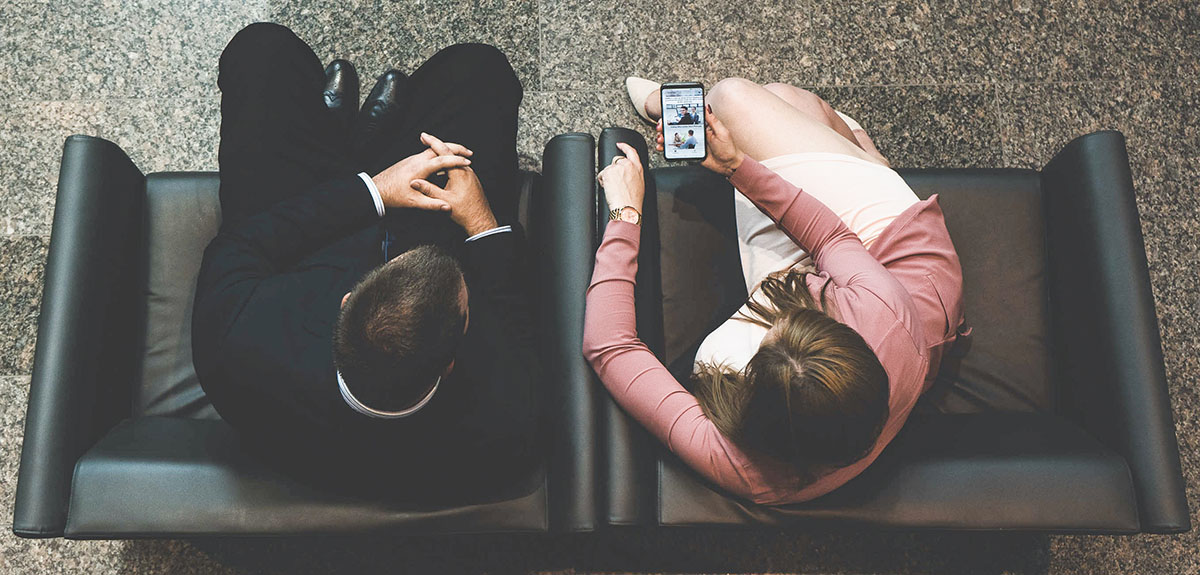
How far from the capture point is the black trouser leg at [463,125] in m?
1.25

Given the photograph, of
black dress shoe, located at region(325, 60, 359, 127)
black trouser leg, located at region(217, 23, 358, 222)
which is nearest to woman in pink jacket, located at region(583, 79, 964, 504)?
black trouser leg, located at region(217, 23, 358, 222)

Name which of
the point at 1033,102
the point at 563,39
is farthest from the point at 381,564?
the point at 1033,102

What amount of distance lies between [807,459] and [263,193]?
3.09 ft

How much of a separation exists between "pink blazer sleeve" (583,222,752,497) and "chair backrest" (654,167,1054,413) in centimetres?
16

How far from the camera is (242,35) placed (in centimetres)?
137

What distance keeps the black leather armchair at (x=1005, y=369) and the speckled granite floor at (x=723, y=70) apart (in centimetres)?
52

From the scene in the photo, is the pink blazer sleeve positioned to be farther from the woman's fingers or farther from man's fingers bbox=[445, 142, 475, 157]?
man's fingers bbox=[445, 142, 475, 157]

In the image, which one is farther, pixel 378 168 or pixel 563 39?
pixel 563 39

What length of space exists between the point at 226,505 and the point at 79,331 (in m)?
0.36

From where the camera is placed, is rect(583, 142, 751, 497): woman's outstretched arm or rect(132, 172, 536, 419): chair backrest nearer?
rect(583, 142, 751, 497): woman's outstretched arm

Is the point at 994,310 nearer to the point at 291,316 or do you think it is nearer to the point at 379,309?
the point at 379,309

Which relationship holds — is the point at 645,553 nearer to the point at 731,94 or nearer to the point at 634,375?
the point at 634,375

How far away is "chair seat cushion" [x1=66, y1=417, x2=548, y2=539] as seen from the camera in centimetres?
103

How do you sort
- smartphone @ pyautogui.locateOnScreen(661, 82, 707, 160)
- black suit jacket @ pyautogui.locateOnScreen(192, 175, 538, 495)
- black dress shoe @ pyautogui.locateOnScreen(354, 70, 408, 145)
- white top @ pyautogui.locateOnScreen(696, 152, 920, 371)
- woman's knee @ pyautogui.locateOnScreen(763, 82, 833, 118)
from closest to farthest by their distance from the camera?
black suit jacket @ pyautogui.locateOnScreen(192, 175, 538, 495)
white top @ pyautogui.locateOnScreen(696, 152, 920, 371)
smartphone @ pyautogui.locateOnScreen(661, 82, 707, 160)
woman's knee @ pyautogui.locateOnScreen(763, 82, 833, 118)
black dress shoe @ pyautogui.locateOnScreen(354, 70, 408, 145)
